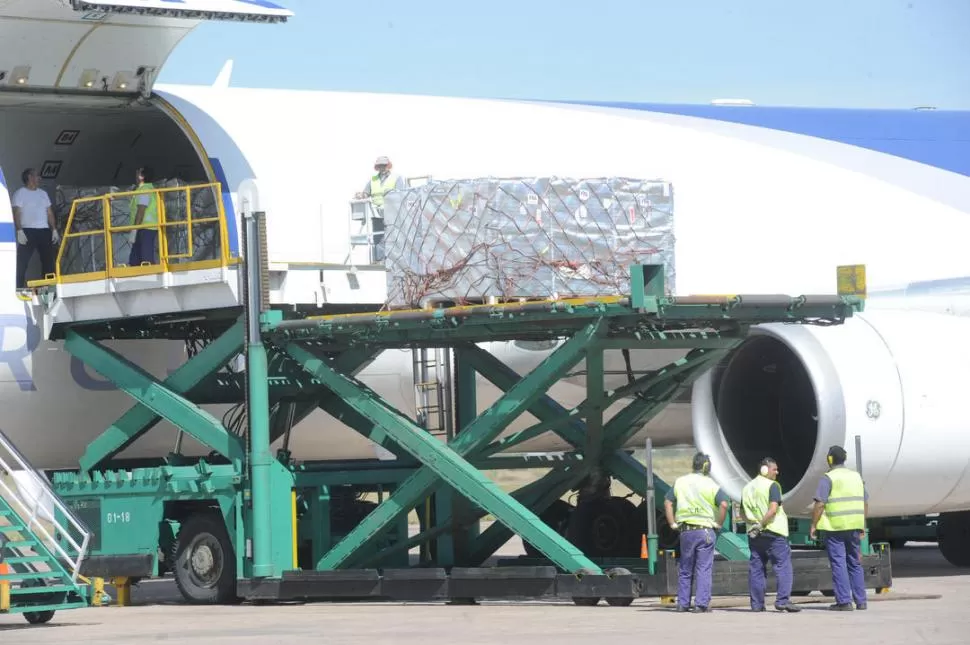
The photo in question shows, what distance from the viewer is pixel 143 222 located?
16.3 metres

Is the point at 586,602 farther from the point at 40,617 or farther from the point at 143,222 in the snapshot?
the point at 143,222

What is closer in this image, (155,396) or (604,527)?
(155,396)

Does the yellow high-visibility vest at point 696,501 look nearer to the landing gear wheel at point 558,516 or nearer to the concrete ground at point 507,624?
the concrete ground at point 507,624

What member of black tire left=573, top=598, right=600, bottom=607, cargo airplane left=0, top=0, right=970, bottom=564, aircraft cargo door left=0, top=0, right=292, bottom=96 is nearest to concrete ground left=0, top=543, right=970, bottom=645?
black tire left=573, top=598, right=600, bottom=607

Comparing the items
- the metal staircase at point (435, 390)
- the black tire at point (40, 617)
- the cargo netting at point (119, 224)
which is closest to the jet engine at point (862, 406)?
the metal staircase at point (435, 390)

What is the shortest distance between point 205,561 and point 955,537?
30.7ft

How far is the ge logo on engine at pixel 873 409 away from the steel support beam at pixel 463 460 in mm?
2872

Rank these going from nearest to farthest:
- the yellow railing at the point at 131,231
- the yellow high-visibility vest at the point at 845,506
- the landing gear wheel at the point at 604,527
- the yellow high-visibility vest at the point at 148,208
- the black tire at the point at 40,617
Answer: the yellow high-visibility vest at the point at 845,506
the black tire at the point at 40,617
the yellow railing at the point at 131,231
the yellow high-visibility vest at the point at 148,208
the landing gear wheel at the point at 604,527

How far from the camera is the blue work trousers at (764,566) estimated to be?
43.7 ft

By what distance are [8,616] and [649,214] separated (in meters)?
7.17

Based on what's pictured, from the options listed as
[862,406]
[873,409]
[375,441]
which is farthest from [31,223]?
[873,409]

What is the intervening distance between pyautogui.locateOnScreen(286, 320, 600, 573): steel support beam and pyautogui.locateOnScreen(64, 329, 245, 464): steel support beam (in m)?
1.15

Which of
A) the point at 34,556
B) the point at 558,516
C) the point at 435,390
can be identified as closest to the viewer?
the point at 34,556

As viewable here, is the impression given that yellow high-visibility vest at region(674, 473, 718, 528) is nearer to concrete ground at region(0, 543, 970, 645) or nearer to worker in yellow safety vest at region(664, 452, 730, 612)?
worker in yellow safety vest at region(664, 452, 730, 612)
